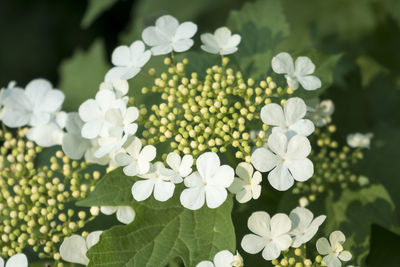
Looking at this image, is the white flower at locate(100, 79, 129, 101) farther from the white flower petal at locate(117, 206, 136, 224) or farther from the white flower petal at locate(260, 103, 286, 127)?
the white flower petal at locate(260, 103, 286, 127)

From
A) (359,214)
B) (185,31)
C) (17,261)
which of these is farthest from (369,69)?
(17,261)

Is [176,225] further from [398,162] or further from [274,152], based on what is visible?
[398,162]

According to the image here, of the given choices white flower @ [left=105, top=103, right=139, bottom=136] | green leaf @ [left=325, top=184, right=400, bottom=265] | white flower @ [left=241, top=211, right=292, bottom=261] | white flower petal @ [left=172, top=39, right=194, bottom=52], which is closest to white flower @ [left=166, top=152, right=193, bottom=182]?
white flower @ [left=105, top=103, right=139, bottom=136]

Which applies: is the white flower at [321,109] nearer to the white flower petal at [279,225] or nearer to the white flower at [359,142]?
the white flower at [359,142]

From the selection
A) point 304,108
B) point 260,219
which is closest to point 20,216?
point 260,219

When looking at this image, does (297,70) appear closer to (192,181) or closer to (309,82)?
(309,82)

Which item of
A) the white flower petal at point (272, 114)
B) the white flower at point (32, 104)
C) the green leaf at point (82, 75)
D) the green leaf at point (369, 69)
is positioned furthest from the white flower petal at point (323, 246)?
the green leaf at point (82, 75)
